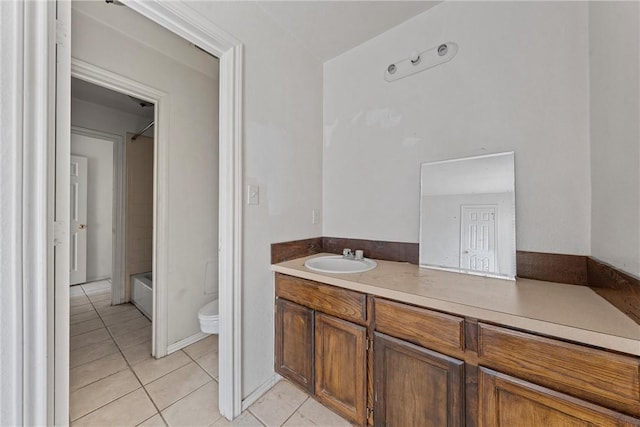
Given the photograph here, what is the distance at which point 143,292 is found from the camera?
2674mm

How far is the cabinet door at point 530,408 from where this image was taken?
0.69 m

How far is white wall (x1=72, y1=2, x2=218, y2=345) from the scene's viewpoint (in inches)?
65.7

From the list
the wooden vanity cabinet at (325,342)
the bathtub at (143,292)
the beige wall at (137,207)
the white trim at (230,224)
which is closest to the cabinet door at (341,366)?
the wooden vanity cabinet at (325,342)

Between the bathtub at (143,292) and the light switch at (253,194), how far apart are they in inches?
73.1

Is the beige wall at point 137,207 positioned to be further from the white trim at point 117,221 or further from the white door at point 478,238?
the white door at point 478,238

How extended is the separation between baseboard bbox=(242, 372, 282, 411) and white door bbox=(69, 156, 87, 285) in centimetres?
376

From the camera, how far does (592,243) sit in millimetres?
1080

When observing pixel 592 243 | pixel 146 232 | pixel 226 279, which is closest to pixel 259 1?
pixel 226 279

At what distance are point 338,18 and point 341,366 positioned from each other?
2.08m
